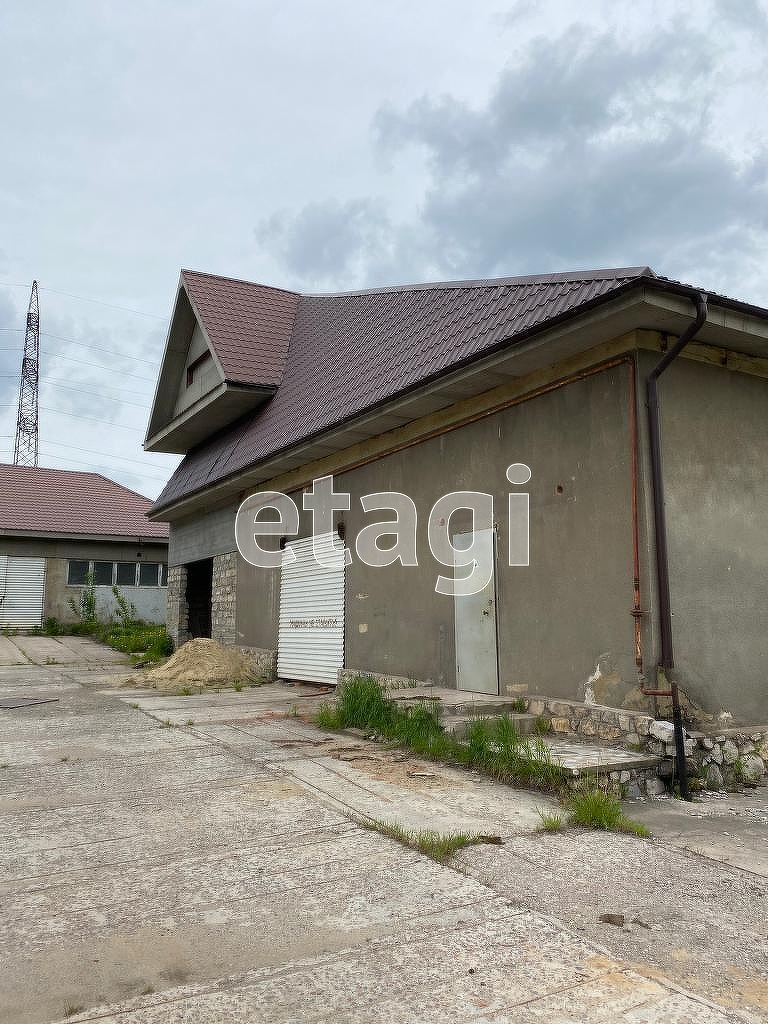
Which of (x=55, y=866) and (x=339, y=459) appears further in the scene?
(x=339, y=459)

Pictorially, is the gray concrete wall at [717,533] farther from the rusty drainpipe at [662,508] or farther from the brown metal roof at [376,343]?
the brown metal roof at [376,343]

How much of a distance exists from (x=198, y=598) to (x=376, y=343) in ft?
31.7

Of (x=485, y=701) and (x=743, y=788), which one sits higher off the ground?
(x=485, y=701)

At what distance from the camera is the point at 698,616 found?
6168 mm

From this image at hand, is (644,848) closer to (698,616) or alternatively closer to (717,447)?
(698,616)

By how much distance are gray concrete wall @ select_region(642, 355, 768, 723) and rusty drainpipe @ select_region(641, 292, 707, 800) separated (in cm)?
14

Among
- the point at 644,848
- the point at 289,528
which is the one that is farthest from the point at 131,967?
the point at 289,528

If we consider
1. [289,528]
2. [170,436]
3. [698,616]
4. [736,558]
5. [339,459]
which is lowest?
[698,616]

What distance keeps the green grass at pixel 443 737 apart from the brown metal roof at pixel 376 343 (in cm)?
320

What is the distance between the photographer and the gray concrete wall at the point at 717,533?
6117 mm

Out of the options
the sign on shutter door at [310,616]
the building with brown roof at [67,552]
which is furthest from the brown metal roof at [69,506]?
the sign on shutter door at [310,616]

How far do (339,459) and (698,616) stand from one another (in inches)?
233

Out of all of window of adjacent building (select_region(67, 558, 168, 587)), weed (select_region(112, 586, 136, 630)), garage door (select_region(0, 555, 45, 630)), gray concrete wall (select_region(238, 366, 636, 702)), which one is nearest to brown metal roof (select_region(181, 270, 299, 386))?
gray concrete wall (select_region(238, 366, 636, 702))

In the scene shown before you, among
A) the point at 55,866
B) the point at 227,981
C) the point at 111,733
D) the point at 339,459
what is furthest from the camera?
the point at 339,459
